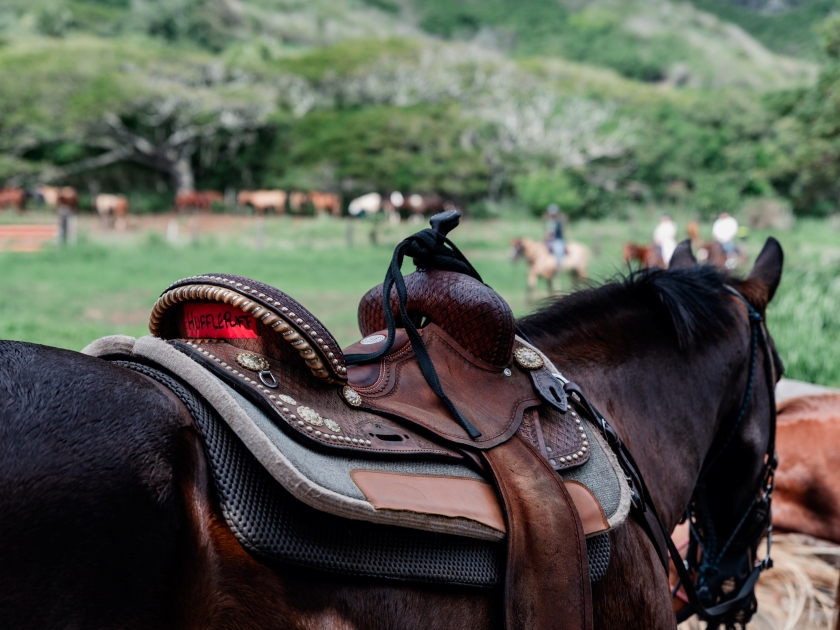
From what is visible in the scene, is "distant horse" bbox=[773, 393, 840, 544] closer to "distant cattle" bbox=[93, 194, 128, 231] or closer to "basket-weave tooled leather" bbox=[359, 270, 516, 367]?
"basket-weave tooled leather" bbox=[359, 270, 516, 367]

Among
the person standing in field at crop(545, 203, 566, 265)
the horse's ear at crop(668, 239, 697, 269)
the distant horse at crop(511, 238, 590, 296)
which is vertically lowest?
the distant horse at crop(511, 238, 590, 296)

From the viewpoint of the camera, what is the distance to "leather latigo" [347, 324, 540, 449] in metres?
1.38

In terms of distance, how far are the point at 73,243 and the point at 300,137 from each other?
1572 cm

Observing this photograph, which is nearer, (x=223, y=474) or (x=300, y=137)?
(x=223, y=474)

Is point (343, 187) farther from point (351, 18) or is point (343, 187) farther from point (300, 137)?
point (351, 18)

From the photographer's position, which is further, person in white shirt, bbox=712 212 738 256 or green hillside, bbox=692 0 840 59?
green hillside, bbox=692 0 840 59

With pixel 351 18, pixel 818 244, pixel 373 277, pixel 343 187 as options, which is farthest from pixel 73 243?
pixel 351 18

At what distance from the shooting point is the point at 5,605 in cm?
85

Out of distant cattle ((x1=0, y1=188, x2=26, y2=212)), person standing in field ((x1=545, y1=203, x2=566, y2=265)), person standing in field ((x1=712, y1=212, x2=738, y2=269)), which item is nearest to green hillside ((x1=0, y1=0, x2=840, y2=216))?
distant cattle ((x1=0, y1=188, x2=26, y2=212))

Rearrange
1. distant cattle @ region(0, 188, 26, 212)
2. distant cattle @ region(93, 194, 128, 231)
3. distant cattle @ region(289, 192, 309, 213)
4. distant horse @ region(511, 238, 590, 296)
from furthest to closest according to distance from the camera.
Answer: distant cattle @ region(289, 192, 309, 213), distant cattle @ region(93, 194, 128, 231), distant cattle @ region(0, 188, 26, 212), distant horse @ region(511, 238, 590, 296)

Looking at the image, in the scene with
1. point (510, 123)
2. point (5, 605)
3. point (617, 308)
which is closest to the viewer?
point (5, 605)

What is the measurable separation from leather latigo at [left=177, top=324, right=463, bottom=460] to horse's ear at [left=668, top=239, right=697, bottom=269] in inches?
58.7

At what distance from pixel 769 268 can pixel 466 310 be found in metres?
1.26

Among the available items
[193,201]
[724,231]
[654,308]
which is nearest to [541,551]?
[654,308]
